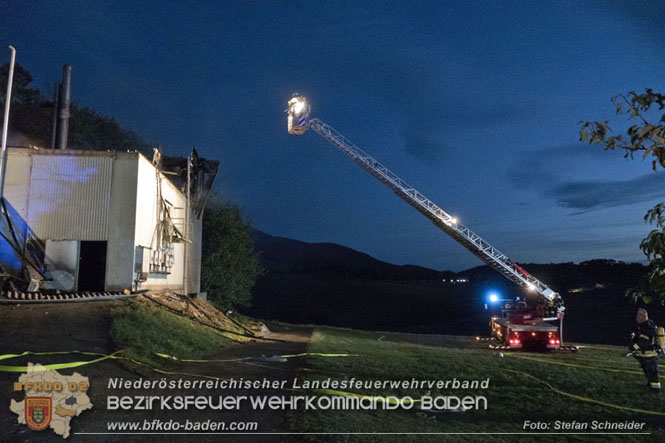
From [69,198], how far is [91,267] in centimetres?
321

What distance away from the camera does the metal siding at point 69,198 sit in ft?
54.7

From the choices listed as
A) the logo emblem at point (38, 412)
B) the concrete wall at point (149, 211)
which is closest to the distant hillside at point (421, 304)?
the concrete wall at point (149, 211)

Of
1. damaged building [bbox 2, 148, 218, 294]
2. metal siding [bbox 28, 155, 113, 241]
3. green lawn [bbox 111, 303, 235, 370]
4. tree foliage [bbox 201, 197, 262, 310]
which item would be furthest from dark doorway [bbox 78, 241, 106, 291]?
tree foliage [bbox 201, 197, 262, 310]

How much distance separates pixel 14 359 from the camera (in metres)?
8.75

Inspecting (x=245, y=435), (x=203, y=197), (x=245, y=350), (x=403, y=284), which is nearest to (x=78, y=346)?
(x=245, y=350)

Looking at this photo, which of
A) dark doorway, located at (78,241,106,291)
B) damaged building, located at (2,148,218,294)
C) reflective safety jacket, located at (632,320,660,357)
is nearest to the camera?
reflective safety jacket, located at (632,320,660,357)

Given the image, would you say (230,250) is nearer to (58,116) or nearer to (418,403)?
(58,116)

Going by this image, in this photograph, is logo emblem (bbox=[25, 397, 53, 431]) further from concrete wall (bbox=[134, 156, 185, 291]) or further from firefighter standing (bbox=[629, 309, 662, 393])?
concrete wall (bbox=[134, 156, 185, 291])

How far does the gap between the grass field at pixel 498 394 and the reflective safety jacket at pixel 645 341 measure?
0.84 metres

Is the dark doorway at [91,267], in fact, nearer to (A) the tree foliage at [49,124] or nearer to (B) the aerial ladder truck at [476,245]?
(B) the aerial ladder truck at [476,245]

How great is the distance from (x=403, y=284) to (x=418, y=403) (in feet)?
291

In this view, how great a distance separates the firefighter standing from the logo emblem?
10961 mm

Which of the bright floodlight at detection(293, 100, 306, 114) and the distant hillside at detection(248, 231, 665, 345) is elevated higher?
the bright floodlight at detection(293, 100, 306, 114)

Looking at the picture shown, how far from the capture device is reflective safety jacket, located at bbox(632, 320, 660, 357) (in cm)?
→ 936
